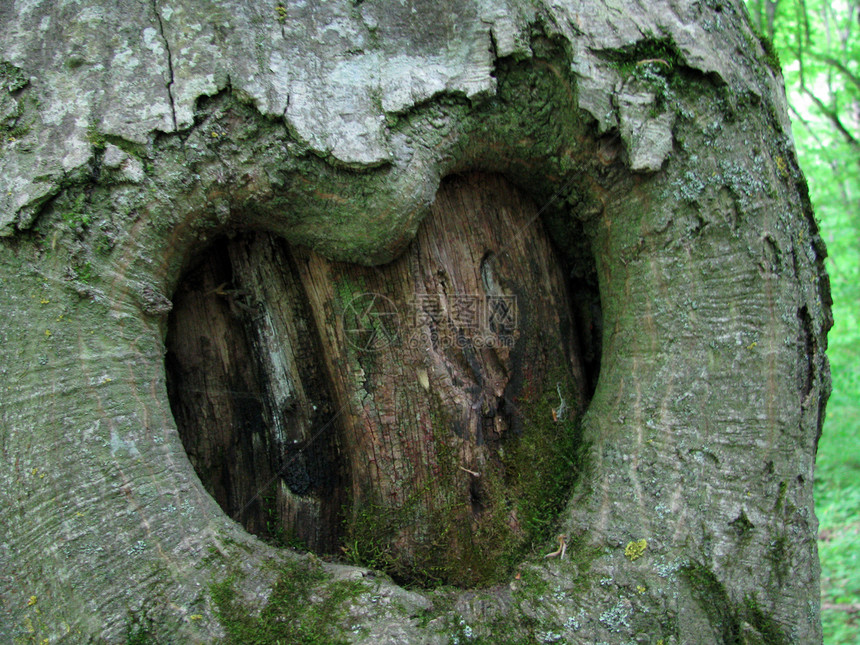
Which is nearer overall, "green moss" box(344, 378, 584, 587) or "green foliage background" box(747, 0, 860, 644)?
"green moss" box(344, 378, 584, 587)

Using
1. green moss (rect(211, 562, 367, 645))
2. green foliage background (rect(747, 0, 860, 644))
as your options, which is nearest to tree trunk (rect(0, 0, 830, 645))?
green moss (rect(211, 562, 367, 645))

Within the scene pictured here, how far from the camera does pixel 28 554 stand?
5.03ft

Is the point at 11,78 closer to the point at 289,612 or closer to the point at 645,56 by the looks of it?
the point at 289,612

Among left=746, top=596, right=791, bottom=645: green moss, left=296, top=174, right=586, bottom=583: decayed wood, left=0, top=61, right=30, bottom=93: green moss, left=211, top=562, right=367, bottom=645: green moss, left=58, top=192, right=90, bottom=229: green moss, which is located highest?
left=0, top=61, right=30, bottom=93: green moss

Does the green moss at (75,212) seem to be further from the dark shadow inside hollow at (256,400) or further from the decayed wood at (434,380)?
the decayed wood at (434,380)

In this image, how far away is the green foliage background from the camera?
5078 mm

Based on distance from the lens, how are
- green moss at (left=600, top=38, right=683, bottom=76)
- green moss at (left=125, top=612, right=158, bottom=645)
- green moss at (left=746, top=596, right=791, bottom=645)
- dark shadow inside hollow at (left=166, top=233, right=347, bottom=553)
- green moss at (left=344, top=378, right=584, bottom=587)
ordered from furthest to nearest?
1. dark shadow inside hollow at (left=166, top=233, right=347, bottom=553)
2. green moss at (left=344, top=378, right=584, bottom=587)
3. green moss at (left=600, top=38, right=683, bottom=76)
4. green moss at (left=746, top=596, right=791, bottom=645)
5. green moss at (left=125, top=612, right=158, bottom=645)

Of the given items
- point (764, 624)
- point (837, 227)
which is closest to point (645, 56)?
point (764, 624)

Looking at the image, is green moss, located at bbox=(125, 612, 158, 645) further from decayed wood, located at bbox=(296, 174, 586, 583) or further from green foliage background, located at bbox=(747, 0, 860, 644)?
green foliage background, located at bbox=(747, 0, 860, 644)

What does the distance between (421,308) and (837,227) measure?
32.3 ft

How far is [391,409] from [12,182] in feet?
4.36

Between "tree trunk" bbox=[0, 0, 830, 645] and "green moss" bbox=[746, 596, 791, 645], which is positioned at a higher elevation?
"tree trunk" bbox=[0, 0, 830, 645]

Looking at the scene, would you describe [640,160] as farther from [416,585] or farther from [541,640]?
[416,585]

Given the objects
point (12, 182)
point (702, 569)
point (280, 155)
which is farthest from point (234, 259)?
point (702, 569)
